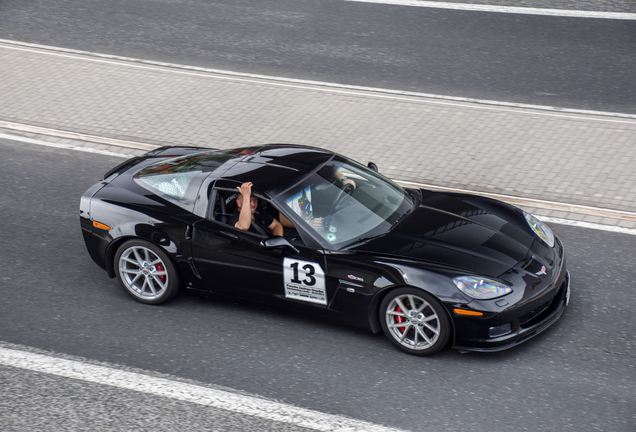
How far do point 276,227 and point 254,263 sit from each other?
1.28 ft

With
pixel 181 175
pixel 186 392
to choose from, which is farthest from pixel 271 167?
pixel 186 392

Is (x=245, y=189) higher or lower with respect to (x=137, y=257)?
higher

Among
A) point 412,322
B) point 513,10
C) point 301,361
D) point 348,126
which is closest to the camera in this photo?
point 412,322

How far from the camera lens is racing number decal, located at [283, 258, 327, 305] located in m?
6.07

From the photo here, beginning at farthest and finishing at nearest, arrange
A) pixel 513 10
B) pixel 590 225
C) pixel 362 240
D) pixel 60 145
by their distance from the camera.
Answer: pixel 513 10, pixel 60 145, pixel 590 225, pixel 362 240

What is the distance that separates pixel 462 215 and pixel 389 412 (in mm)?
2164

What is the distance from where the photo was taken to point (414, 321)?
5797 mm

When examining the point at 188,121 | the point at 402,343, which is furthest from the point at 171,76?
the point at 402,343

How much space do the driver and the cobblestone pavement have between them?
3.26m

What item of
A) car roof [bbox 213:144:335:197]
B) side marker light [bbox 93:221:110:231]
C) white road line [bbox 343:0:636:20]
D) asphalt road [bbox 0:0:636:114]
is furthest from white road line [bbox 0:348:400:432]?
white road line [bbox 343:0:636:20]

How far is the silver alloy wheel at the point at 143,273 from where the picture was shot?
22.0 ft

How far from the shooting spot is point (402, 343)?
592cm

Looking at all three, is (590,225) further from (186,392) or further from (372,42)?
(372,42)

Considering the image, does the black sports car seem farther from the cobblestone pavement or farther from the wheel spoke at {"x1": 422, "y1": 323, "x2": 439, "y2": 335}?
the cobblestone pavement
